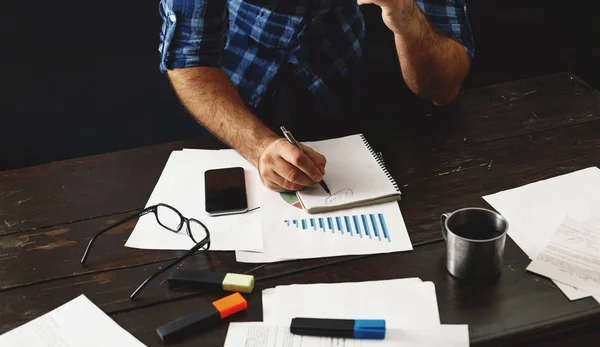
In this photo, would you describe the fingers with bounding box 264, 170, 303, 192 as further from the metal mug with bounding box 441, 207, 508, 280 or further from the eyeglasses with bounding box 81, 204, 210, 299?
the metal mug with bounding box 441, 207, 508, 280

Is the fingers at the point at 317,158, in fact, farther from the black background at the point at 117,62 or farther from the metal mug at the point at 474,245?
the black background at the point at 117,62

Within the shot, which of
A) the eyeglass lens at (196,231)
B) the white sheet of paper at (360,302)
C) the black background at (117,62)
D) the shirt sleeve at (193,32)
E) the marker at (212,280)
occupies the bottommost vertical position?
the black background at (117,62)

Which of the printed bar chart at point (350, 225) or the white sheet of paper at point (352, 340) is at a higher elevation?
the white sheet of paper at point (352, 340)

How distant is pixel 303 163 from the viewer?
1.14m

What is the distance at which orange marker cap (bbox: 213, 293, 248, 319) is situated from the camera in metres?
0.90

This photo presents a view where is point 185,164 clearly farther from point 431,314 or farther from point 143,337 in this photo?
point 431,314

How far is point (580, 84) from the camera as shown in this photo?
4.88 feet

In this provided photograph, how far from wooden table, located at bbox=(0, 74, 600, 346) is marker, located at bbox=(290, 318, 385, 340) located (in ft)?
0.25

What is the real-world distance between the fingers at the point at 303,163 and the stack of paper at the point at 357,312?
0.25 meters

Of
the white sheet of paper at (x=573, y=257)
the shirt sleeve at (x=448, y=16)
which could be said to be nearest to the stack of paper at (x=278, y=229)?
the white sheet of paper at (x=573, y=257)

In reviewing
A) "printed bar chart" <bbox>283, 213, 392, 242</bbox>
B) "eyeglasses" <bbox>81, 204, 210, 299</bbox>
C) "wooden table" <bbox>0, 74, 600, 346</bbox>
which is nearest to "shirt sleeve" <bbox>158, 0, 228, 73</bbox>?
"wooden table" <bbox>0, 74, 600, 346</bbox>

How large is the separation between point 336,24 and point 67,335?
1.09 meters

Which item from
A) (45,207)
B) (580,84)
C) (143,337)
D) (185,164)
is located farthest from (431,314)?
(580,84)

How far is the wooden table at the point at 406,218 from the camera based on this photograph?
0.88 m
